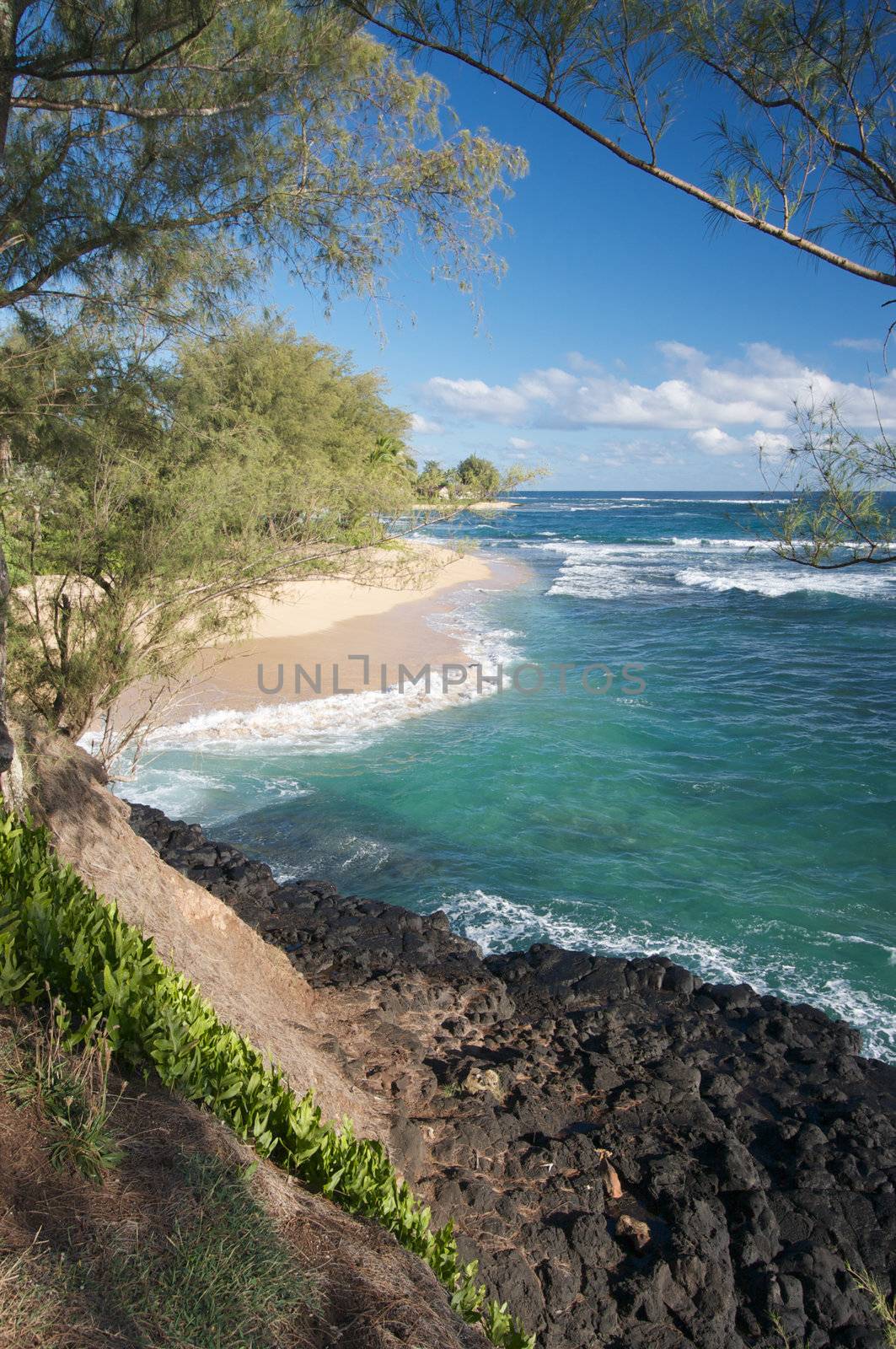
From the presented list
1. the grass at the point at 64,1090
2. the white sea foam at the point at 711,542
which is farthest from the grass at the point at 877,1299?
the white sea foam at the point at 711,542

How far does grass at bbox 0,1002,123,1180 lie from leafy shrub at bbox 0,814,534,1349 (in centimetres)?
12

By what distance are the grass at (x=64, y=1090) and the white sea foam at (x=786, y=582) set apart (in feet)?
117

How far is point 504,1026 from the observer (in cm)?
726

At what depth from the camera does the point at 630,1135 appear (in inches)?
231

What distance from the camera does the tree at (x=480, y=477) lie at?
8.30 meters

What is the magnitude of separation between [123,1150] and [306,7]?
6960 millimetres

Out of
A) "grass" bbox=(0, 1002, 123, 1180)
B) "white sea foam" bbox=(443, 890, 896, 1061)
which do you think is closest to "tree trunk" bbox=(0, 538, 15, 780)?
"grass" bbox=(0, 1002, 123, 1180)

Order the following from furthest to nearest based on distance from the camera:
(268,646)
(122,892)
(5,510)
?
(268,646)
(5,510)
(122,892)

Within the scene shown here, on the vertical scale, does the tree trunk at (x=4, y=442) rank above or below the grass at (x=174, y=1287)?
above

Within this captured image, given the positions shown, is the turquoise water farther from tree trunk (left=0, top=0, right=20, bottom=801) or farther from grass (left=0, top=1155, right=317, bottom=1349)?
tree trunk (left=0, top=0, right=20, bottom=801)

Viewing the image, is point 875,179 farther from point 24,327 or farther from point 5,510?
point 5,510

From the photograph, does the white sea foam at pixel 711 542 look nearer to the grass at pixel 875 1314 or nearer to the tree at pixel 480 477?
the tree at pixel 480 477

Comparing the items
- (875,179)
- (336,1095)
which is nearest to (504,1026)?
(336,1095)

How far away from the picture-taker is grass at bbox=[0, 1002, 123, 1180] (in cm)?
321
